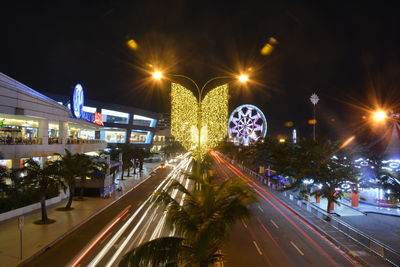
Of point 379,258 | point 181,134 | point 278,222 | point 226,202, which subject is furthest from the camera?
point 181,134

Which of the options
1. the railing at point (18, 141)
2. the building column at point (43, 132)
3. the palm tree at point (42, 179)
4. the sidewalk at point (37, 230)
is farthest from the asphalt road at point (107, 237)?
the building column at point (43, 132)

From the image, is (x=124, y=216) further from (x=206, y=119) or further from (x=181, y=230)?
(x=206, y=119)

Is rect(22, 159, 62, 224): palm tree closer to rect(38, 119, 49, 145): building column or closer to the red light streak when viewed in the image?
the red light streak

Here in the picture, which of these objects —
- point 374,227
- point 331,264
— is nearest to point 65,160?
point 331,264

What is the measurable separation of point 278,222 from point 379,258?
876 centimetres

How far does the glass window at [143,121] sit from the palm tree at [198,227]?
89312mm

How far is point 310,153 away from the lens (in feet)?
95.4

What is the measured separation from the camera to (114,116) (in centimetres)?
8675

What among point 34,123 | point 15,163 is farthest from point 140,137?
point 15,163

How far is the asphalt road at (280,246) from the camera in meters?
14.0

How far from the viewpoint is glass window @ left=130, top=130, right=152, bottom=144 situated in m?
95.4

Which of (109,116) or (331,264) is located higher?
(109,116)

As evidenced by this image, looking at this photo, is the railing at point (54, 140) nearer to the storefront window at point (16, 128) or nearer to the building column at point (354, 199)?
the storefront window at point (16, 128)

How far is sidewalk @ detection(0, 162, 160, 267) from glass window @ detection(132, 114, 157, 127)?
67.3 m
